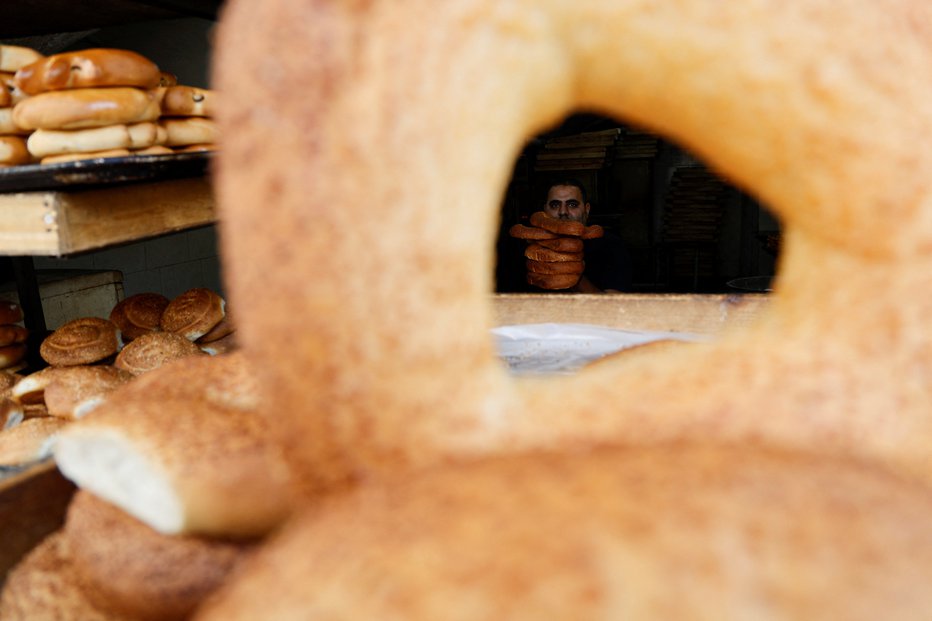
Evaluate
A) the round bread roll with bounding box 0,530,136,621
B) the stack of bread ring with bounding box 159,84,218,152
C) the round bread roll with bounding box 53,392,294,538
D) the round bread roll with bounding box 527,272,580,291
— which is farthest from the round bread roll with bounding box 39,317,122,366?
the round bread roll with bounding box 527,272,580,291

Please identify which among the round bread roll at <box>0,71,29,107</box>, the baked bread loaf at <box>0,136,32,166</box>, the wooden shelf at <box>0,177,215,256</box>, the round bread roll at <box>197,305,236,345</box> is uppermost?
the round bread roll at <box>0,71,29,107</box>

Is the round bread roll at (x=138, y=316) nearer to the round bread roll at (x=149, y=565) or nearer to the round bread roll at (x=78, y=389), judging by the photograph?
the round bread roll at (x=78, y=389)

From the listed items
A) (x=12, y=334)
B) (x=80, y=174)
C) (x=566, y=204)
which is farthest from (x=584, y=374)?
(x=566, y=204)

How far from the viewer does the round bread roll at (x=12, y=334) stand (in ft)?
8.00

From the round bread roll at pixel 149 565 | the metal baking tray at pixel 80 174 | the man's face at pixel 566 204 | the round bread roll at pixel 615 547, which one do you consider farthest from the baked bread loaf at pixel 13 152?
the man's face at pixel 566 204

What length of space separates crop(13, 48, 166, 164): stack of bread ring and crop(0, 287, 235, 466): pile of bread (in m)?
0.62

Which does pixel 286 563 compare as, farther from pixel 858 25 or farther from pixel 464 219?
pixel 858 25

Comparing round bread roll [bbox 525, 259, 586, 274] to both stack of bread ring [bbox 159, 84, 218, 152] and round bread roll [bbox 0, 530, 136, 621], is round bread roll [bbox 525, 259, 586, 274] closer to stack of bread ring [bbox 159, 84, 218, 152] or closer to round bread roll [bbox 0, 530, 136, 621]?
stack of bread ring [bbox 159, 84, 218, 152]

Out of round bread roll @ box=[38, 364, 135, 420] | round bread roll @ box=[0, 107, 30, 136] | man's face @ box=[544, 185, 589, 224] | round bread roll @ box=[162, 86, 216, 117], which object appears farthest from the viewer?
man's face @ box=[544, 185, 589, 224]

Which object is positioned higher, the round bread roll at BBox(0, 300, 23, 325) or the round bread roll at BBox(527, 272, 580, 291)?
the round bread roll at BBox(0, 300, 23, 325)

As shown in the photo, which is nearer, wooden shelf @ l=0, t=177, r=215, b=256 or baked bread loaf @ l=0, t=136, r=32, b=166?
wooden shelf @ l=0, t=177, r=215, b=256

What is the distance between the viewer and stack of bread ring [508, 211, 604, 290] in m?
4.31

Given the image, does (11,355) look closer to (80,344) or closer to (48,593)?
(80,344)

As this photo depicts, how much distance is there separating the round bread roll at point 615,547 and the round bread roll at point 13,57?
2.34 metres
